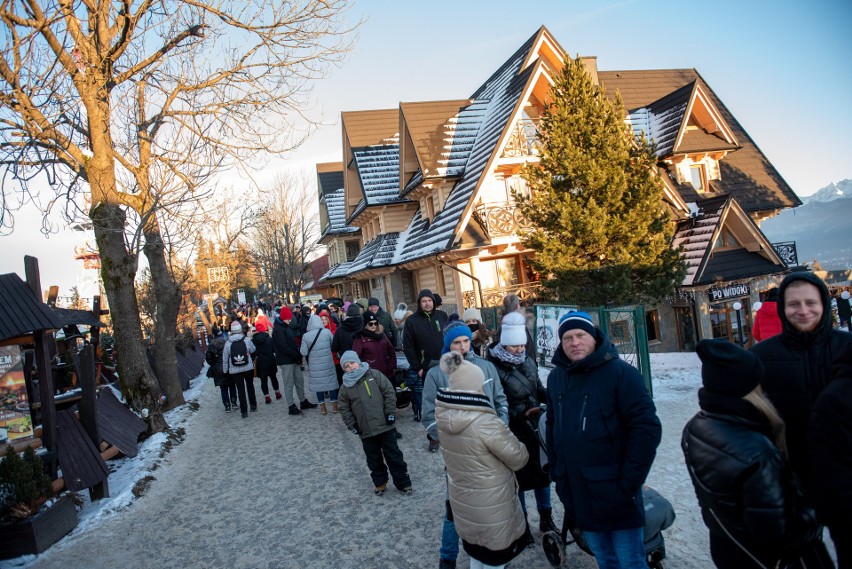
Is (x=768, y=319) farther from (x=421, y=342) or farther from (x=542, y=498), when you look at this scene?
(x=421, y=342)

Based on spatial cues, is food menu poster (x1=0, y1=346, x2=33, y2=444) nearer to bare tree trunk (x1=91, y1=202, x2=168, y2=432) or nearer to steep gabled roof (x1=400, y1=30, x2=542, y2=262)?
bare tree trunk (x1=91, y1=202, x2=168, y2=432)

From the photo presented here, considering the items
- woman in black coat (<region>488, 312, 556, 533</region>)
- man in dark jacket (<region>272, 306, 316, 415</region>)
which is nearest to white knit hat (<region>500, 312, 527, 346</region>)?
woman in black coat (<region>488, 312, 556, 533</region>)

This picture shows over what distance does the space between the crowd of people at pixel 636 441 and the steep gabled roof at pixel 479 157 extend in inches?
451

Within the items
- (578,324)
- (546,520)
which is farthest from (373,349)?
(578,324)

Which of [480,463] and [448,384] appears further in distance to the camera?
[448,384]

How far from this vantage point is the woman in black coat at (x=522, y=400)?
4.27 m

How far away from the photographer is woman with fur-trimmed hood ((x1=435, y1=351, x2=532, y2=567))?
3.45m

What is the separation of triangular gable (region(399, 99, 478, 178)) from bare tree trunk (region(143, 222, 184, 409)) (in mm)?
8472

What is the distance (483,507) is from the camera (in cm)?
350

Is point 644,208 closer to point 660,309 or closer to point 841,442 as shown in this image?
point 660,309

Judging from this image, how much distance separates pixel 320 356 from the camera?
10109mm

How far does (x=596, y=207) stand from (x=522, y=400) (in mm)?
8908

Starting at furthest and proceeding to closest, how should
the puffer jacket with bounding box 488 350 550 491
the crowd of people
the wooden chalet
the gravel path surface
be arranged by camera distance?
the wooden chalet
the gravel path surface
the puffer jacket with bounding box 488 350 550 491
the crowd of people

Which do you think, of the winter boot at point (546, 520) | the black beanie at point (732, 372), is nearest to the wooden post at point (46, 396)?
the winter boot at point (546, 520)
